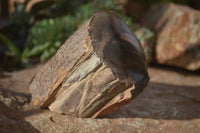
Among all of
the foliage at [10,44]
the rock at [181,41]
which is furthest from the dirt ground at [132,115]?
the foliage at [10,44]

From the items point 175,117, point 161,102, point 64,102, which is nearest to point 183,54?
point 161,102

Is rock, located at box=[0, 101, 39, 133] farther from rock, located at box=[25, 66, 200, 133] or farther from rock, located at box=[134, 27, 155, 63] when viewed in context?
rock, located at box=[134, 27, 155, 63]

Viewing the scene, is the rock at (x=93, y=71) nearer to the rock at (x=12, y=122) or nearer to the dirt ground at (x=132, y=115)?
the dirt ground at (x=132, y=115)

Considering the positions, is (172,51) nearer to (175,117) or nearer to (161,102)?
(161,102)

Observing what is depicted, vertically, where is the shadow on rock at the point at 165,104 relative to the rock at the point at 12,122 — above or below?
below

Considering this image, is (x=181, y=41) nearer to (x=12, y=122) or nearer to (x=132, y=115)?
(x=132, y=115)

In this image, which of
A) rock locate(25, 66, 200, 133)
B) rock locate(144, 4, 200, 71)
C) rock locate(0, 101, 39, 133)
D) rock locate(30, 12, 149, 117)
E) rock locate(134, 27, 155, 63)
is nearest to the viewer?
rock locate(0, 101, 39, 133)

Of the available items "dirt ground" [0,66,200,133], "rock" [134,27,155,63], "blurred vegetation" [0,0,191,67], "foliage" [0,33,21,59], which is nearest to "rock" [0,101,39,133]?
"dirt ground" [0,66,200,133]
